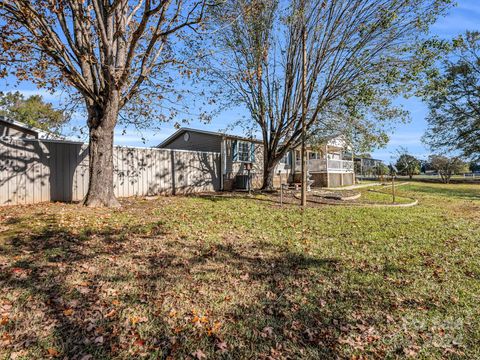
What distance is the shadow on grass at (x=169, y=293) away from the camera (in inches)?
109

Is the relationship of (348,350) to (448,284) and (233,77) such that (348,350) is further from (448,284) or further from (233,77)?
(233,77)

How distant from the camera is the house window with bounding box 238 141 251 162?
59.8 ft

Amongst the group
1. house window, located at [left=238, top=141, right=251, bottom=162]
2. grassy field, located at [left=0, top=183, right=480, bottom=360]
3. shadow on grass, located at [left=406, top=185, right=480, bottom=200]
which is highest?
house window, located at [left=238, top=141, right=251, bottom=162]

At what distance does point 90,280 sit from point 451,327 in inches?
169

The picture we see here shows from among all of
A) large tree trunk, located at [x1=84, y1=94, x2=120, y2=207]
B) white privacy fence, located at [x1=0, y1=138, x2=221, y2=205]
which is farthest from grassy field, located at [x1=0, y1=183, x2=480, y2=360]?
white privacy fence, located at [x1=0, y1=138, x2=221, y2=205]

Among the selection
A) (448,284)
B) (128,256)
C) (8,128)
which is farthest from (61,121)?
(448,284)

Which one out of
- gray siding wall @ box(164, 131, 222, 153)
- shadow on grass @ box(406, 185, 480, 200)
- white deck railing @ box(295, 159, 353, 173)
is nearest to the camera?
shadow on grass @ box(406, 185, 480, 200)

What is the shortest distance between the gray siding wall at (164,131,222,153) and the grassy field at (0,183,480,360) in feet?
34.2

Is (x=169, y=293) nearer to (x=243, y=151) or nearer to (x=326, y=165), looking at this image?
(x=243, y=151)

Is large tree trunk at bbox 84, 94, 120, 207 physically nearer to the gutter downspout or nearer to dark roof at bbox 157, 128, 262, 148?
the gutter downspout

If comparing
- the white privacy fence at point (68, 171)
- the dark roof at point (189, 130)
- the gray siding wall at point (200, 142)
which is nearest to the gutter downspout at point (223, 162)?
the gray siding wall at point (200, 142)

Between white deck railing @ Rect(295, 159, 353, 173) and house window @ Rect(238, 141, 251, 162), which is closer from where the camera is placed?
house window @ Rect(238, 141, 251, 162)

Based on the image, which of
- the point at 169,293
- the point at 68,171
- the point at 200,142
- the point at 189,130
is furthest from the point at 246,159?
the point at 169,293

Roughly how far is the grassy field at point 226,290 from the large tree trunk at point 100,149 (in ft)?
2.74
